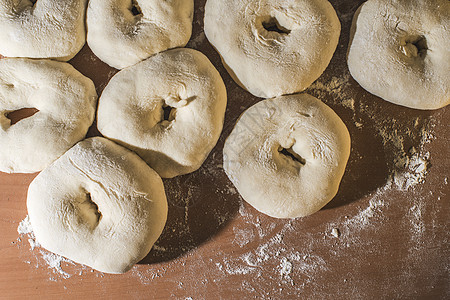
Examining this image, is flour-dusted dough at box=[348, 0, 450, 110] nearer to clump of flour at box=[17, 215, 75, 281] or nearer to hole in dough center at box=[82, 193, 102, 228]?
hole in dough center at box=[82, 193, 102, 228]

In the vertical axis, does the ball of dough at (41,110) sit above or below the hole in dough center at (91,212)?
above

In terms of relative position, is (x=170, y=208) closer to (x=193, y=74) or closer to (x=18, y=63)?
(x=193, y=74)

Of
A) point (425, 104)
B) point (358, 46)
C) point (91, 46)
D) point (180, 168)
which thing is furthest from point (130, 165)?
point (425, 104)

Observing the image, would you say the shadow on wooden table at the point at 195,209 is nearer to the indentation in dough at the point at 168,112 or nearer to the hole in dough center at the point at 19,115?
the indentation in dough at the point at 168,112

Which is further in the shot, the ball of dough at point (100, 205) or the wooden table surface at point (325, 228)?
the wooden table surface at point (325, 228)

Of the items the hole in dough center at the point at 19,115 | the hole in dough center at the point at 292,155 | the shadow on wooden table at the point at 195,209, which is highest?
the hole in dough center at the point at 19,115

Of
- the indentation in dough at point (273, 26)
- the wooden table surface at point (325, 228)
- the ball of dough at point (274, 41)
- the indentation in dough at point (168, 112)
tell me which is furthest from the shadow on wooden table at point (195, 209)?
the indentation in dough at point (273, 26)
